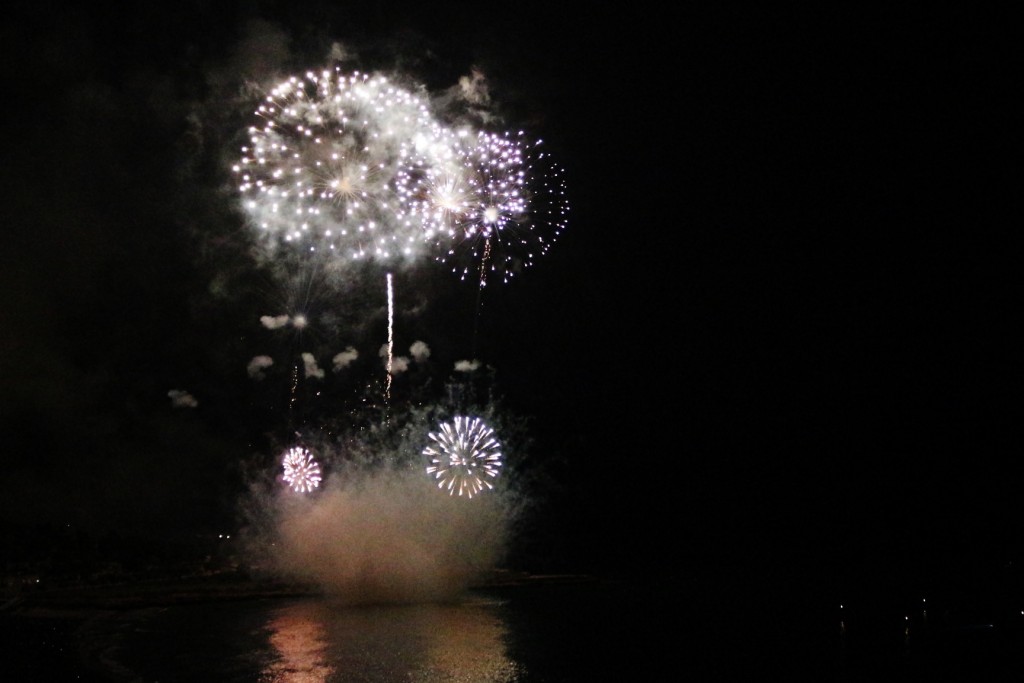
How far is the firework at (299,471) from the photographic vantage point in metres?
34.0

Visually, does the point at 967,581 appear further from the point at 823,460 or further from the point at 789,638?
the point at 823,460

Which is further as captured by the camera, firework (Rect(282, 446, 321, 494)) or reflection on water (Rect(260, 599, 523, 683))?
firework (Rect(282, 446, 321, 494))

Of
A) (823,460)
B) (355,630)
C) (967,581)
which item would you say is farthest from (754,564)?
(355,630)

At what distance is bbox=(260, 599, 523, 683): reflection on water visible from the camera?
19188 millimetres

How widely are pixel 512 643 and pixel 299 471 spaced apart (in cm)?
1412

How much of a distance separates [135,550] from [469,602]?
156 feet

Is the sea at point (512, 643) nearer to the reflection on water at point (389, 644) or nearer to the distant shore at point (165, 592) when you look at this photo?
the reflection on water at point (389, 644)

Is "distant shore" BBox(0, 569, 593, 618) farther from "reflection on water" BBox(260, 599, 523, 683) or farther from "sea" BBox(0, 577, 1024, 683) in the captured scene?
"reflection on water" BBox(260, 599, 523, 683)

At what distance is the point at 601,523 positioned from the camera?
7188cm

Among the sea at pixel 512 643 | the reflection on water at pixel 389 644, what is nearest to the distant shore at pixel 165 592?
the sea at pixel 512 643

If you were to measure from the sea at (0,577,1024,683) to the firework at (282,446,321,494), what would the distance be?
516 centimetres

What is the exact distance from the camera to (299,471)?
34.1 m

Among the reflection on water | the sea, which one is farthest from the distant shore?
the reflection on water

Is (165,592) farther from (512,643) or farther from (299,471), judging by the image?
(512,643)
